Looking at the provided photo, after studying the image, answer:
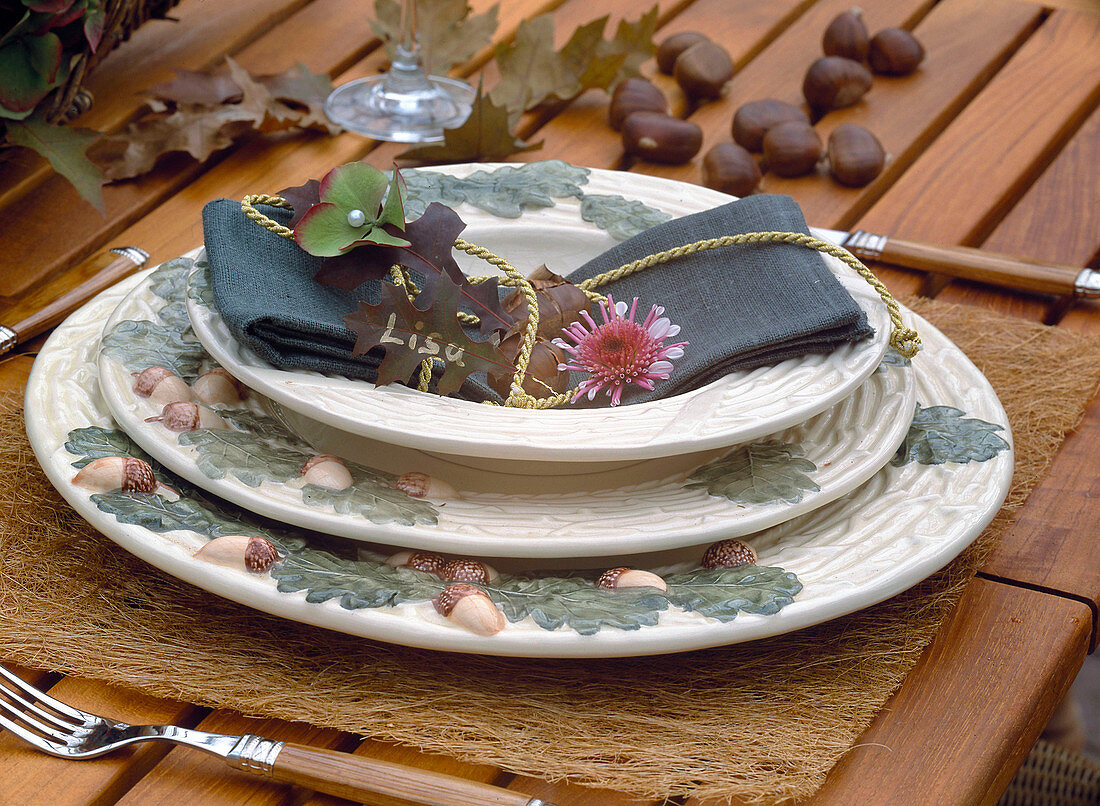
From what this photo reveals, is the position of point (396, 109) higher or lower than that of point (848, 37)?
lower

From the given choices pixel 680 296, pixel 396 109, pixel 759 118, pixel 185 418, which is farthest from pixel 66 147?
pixel 759 118

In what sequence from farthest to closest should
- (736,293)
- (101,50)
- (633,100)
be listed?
(633,100) < (101,50) < (736,293)

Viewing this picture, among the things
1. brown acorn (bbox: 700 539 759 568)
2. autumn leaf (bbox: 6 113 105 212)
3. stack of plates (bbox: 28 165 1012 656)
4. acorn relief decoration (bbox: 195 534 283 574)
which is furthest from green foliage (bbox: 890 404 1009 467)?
autumn leaf (bbox: 6 113 105 212)

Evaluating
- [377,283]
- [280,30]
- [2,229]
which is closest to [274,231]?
[377,283]

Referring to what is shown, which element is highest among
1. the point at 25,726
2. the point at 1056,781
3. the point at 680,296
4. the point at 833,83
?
the point at 833,83

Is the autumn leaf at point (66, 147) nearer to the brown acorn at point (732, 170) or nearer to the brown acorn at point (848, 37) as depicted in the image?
the brown acorn at point (732, 170)

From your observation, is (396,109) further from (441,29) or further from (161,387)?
(161,387)

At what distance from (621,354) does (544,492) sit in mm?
110

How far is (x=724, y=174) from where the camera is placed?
112 centimetres

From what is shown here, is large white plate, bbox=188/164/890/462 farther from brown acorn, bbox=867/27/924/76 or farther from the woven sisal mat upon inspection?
brown acorn, bbox=867/27/924/76

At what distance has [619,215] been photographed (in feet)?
2.85

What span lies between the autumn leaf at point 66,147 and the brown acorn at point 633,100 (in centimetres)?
54

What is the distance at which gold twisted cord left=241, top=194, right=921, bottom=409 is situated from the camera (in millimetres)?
692

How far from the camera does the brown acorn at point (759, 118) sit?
3.93ft
